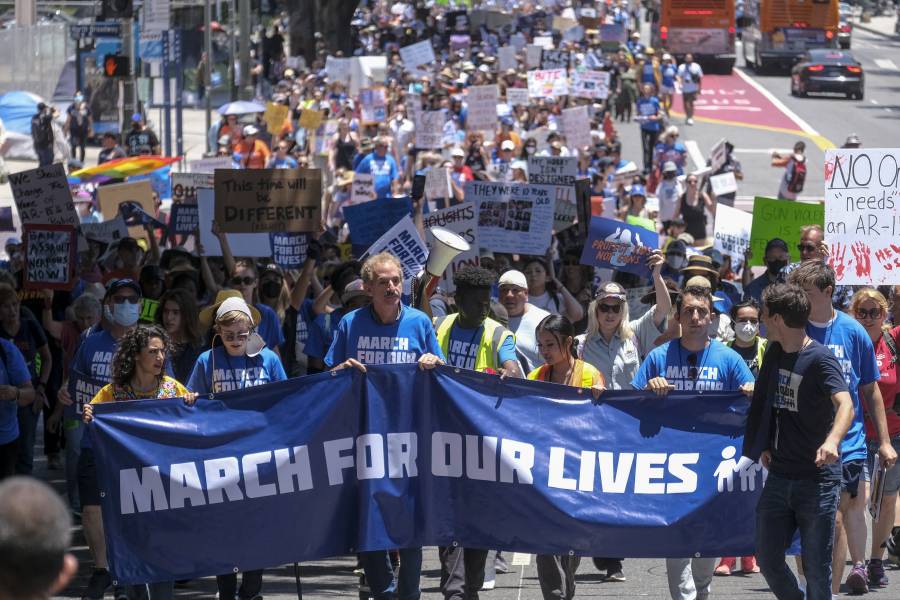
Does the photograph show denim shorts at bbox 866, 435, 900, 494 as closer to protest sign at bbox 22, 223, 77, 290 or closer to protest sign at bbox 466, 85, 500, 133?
protest sign at bbox 22, 223, 77, 290

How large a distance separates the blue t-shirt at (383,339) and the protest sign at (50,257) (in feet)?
15.9

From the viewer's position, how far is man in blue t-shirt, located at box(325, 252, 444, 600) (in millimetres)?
7473

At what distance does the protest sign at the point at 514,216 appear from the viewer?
12.6 meters

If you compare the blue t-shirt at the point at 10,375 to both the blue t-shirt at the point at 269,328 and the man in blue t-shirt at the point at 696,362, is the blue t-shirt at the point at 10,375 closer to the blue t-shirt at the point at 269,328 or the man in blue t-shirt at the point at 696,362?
the blue t-shirt at the point at 269,328

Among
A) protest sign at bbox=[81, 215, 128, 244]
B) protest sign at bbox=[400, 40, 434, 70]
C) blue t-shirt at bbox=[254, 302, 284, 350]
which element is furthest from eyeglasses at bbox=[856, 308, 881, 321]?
protest sign at bbox=[400, 40, 434, 70]

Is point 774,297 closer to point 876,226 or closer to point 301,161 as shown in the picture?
point 876,226

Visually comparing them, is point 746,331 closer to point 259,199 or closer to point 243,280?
point 243,280

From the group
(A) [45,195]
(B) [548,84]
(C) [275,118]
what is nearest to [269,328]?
(A) [45,195]

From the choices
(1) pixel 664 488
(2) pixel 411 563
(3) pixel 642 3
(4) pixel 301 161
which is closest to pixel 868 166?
(1) pixel 664 488

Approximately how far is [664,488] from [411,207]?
19.7ft

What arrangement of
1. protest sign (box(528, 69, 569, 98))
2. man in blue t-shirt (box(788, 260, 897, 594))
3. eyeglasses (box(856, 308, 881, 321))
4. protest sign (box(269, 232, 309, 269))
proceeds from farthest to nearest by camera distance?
protest sign (box(528, 69, 569, 98))
protest sign (box(269, 232, 309, 269))
eyeglasses (box(856, 308, 881, 321))
man in blue t-shirt (box(788, 260, 897, 594))

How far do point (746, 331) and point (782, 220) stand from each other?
4047mm

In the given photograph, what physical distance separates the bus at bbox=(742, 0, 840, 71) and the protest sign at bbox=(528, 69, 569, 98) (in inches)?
901

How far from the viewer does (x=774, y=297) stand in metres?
6.73
